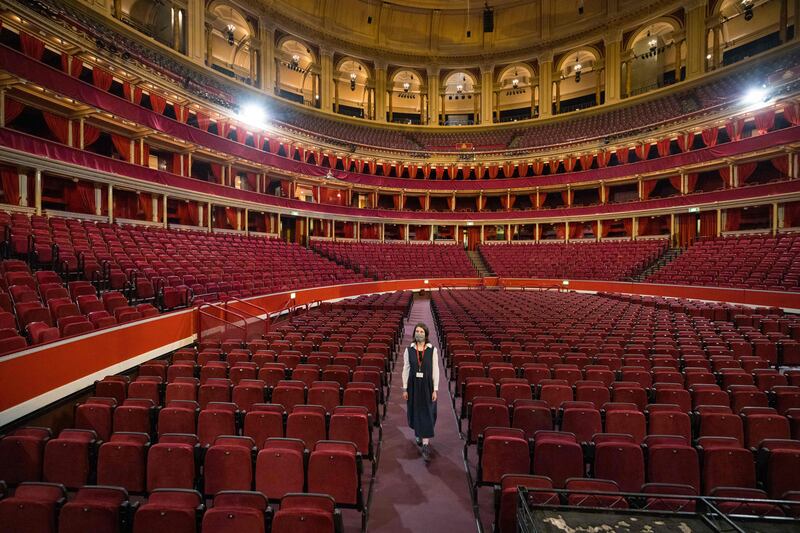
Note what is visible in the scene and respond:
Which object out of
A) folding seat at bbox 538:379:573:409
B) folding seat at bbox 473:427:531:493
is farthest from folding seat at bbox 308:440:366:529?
folding seat at bbox 538:379:573:409

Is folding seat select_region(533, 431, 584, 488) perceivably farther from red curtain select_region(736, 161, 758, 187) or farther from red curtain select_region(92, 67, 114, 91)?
red curtain select_region(736, 161, 758, 187)

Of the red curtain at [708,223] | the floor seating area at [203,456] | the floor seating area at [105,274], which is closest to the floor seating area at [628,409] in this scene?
the floor seating area at [203,456]

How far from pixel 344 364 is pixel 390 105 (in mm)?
30215

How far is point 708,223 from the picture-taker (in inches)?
853

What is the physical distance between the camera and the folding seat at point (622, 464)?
3.29 m

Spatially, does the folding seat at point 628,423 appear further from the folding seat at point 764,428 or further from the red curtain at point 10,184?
the red curtain at point 10,184

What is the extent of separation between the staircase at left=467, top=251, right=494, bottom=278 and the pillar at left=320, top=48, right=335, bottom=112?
606 inches

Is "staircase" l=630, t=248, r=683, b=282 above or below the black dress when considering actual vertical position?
above

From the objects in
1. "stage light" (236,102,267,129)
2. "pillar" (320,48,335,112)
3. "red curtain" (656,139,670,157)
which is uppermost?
"pillar" (320,48,335,112)

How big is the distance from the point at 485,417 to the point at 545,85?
32.9m

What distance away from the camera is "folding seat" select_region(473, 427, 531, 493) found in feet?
11.2

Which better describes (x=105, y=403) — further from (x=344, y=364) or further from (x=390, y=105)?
(x=390, y=105)

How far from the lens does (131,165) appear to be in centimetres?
1440

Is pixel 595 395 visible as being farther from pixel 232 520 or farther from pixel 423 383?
pixel 232 520
